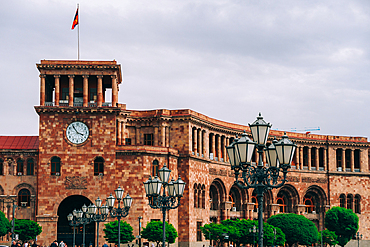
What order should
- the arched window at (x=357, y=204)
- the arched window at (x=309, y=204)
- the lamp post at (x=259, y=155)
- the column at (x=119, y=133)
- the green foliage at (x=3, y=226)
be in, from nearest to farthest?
the lamp post at (x=259, y=155) → the green foliage at (x=3, y=226) → the column at (x=119, y=133) → the arched window at (x=309, y=204) → the arched window at (x=357, y=204)

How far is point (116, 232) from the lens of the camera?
51.9 m

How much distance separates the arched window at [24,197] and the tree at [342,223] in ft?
120

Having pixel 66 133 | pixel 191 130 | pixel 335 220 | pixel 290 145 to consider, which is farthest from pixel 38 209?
pixel 290 145

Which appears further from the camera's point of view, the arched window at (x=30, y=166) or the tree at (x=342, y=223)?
the tree at (x=342, y=223)

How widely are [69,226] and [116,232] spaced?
9.00 m

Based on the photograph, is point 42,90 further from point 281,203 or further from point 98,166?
point 281,203

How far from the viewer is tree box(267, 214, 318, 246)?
6138 cm

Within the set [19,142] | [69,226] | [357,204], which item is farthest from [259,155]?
[357,204]

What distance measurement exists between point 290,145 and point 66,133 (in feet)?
139

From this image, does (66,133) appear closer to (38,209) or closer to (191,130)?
(38,209)

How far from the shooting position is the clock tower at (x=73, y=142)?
55.9 meters

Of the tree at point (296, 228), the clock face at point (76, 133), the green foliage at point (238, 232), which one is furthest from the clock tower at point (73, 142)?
the tree at point (296, 228)

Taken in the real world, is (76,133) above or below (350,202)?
above

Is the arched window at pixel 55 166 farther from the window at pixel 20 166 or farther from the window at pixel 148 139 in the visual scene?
the window at pixel 148 139
